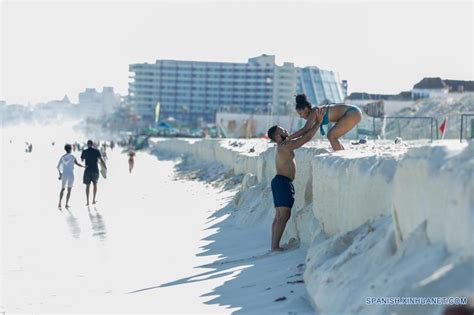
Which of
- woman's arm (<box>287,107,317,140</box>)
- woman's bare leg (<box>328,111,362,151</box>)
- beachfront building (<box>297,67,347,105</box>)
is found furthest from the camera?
beachfront building (<box>297,67,347,105</box>)

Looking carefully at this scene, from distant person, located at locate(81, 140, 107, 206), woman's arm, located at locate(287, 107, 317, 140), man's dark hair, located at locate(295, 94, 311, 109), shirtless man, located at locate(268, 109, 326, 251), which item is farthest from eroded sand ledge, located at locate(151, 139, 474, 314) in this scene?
distant person, located at locate(81, 140, 107, 206)

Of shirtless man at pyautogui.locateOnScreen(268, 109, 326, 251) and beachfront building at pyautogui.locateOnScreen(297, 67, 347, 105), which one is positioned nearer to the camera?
shirtless man at pyautogui.locateOnScreen(268, 109, 326, 251)

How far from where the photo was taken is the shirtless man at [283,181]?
9.80m

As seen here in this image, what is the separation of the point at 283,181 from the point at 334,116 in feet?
5.11

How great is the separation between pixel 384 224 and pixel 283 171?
3154 mm

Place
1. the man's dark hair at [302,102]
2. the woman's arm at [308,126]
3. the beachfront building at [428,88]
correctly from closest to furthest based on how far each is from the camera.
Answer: the woman's arm at [308,126]
the man's dark hair at [302,102]
the beachfront building at [428,88]

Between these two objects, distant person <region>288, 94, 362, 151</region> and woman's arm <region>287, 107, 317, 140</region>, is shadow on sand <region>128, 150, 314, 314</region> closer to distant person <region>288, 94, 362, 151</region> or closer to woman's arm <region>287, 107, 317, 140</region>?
woman's arm <region>287, 107, 317, 140</region>

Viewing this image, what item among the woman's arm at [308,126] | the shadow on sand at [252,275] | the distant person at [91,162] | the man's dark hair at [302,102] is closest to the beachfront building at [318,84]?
the distant person at [91,162]

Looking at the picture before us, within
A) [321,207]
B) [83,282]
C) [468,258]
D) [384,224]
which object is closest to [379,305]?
[468,258]

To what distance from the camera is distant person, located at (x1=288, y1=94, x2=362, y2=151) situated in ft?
33.8

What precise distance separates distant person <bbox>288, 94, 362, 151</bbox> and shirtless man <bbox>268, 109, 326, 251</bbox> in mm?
285

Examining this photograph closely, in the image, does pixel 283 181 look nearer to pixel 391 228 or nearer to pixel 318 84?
pixel 391 228

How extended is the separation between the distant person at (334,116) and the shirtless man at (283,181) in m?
0.29

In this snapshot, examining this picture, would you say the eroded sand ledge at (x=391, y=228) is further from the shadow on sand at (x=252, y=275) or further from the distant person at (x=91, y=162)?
the distant person at (x=91, y=162)
